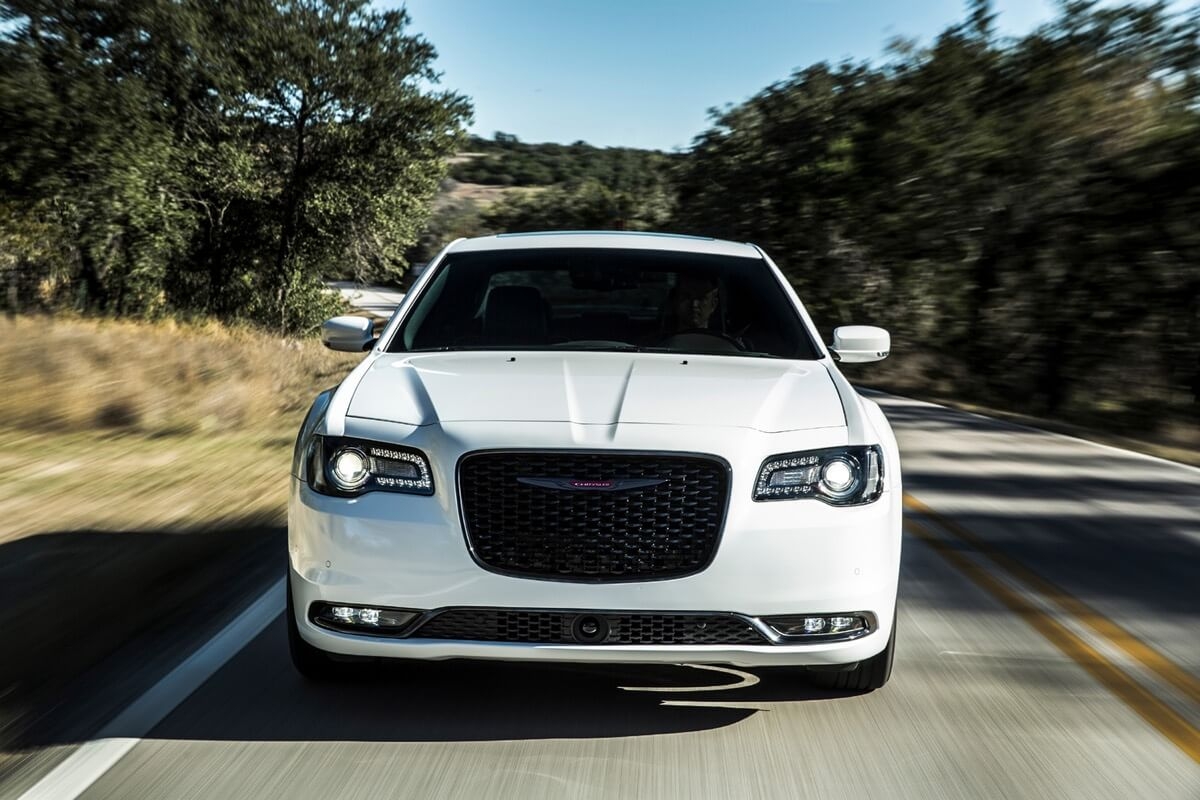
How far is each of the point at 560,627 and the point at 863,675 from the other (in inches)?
44.7

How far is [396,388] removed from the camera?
450 cm

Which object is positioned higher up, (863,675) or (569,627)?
(569,627)

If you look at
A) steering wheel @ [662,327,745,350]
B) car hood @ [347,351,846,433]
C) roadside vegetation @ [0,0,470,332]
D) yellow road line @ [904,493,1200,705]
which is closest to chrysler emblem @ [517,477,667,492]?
car hood @ [347,351,846,433]

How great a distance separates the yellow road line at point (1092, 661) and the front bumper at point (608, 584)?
1.10 meters

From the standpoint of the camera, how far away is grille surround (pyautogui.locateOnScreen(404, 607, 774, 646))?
12.8ft

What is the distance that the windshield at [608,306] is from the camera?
5539mm

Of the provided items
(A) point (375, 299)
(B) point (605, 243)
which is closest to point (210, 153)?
(B) point (605, 243)

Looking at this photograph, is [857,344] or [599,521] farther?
[857,344]

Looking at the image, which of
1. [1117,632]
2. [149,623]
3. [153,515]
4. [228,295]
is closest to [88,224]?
[228,295]

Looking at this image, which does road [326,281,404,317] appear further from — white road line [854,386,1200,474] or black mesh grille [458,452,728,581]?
black mesh grille [458,452,728,581]

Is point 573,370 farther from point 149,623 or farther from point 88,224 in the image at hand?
point 88,224

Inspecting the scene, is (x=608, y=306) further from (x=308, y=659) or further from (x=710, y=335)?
(x=308, y=659)

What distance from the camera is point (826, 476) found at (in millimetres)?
4082

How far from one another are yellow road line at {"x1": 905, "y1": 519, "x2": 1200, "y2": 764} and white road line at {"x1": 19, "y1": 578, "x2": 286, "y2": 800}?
3168 millimetres
